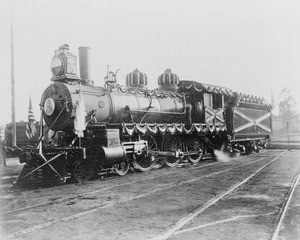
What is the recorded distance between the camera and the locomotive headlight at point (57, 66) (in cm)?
944

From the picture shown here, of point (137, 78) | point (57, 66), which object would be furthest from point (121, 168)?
point (137, 78)

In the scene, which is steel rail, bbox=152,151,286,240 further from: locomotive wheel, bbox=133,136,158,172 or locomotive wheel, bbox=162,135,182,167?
locomotive wheel, bbox=162,135,182,167

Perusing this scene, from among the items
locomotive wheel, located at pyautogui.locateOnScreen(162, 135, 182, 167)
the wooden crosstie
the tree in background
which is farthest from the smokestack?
the tree in background

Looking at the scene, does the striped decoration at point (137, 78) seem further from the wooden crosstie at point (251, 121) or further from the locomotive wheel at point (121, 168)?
the wooden crosstie at point (251, 121)

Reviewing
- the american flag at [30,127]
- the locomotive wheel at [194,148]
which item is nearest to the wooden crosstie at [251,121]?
the locomotive wheel at [194,148]

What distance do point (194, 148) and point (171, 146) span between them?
1.43 m

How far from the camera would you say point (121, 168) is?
10.1 m

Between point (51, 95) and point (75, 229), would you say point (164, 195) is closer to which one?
point (75, 229)

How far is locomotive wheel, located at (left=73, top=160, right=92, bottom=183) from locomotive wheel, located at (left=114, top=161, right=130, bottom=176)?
983mm

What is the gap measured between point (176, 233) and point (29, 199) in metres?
3.63

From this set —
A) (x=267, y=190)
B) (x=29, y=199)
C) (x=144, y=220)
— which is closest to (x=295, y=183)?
(x=267, y=190)

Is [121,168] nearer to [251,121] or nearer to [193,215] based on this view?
[193,215]

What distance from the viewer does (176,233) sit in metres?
4.14

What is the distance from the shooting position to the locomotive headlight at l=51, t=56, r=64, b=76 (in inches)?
372
